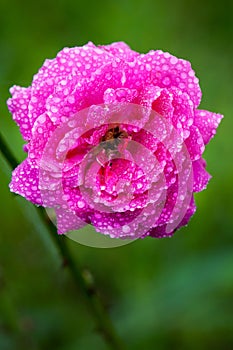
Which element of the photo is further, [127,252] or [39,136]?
[127,252]

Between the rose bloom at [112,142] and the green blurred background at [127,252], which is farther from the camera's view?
the green blurred background at [127,252]

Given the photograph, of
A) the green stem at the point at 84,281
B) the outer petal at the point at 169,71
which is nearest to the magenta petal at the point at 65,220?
the green stem at the point at 84,281

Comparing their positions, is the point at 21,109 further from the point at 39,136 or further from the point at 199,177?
the point at 199,177

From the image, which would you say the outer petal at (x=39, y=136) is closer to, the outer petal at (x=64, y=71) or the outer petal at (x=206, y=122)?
the outer petal at (x=64, y=71)

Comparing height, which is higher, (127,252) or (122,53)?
(122,53)

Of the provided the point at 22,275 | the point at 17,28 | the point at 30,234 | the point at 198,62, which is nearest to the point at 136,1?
the point at 198,62

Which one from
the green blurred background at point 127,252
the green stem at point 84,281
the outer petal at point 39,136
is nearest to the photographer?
the outer petal at point 39,136

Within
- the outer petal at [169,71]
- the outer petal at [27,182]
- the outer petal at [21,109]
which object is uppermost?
the outer petal at [21,109]

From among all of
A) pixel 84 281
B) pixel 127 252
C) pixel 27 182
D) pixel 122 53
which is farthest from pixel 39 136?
→ pixel 127 252
